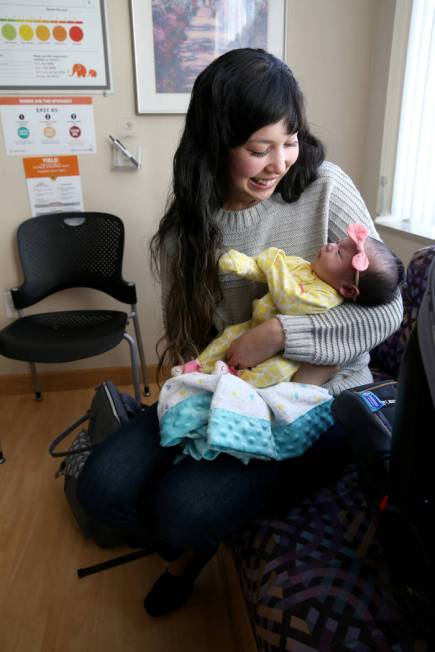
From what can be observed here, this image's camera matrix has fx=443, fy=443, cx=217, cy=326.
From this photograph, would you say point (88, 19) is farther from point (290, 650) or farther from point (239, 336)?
point (290, 650)

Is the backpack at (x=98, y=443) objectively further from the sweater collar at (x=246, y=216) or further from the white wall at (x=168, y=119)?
the white wall at (x=168, y=119)

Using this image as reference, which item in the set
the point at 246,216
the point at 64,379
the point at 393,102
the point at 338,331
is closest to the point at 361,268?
the point at 338,331

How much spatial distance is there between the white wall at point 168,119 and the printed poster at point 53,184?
4 centimetres

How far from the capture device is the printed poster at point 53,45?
1.81 m

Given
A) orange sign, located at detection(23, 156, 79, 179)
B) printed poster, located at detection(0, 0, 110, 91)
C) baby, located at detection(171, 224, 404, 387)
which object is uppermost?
printed poster, located at detection(0, 0, 110, 91)

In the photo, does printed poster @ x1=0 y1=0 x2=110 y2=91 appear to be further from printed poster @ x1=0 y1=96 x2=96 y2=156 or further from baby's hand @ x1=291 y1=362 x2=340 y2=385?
baby's hand @ x1=291 y1=362 x2=340 y2=385

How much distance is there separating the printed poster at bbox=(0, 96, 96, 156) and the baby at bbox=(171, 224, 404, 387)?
51.5 inches

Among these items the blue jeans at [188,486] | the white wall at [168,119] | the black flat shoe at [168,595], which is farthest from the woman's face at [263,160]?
the white wall at [168,119]

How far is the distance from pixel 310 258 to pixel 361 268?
245 mm

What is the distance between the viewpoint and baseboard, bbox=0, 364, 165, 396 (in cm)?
227

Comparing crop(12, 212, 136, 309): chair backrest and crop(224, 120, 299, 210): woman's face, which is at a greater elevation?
crop(224, 120, 299, 210): woman's face

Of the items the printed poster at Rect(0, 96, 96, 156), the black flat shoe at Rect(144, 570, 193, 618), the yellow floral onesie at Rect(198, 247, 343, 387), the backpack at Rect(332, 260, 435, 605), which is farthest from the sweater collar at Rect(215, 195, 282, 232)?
the printed poster at Rect(0, 96, 96, 156)

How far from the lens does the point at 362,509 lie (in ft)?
2.74

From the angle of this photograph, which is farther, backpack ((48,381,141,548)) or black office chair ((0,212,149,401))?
black office chair ((0,212,149,401))
